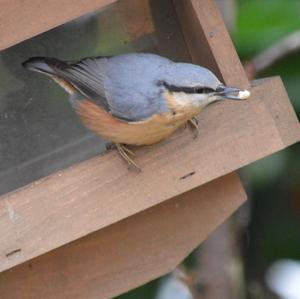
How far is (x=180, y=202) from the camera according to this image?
288 cm

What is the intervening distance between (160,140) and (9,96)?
49 centimetres

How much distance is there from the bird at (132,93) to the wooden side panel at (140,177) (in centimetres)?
5

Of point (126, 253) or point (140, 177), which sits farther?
point (126, 253)

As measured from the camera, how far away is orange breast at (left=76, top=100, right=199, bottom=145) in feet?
9.02

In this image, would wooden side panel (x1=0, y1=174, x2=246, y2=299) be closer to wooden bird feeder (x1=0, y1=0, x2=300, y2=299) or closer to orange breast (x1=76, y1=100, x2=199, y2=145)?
wooden bird feeder (x1=0, y1=0, x2=300, y2=299)

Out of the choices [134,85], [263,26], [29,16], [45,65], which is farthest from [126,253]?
[263,26]

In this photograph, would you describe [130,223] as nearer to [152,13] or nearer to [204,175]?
[204,175]

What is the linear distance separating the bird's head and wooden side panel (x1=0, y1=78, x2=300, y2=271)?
0.23 ft

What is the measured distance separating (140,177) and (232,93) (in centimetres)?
34

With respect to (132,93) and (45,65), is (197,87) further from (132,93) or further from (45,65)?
(45,65)

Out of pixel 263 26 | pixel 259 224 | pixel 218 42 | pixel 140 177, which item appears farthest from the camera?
pixel 259 224

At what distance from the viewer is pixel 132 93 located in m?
2.83

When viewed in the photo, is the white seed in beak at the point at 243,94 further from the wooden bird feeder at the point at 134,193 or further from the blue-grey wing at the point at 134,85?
the blue-grey wing at the point at 134,85

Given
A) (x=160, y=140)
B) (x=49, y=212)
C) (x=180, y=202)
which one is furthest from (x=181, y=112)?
(x=49, y=212)
